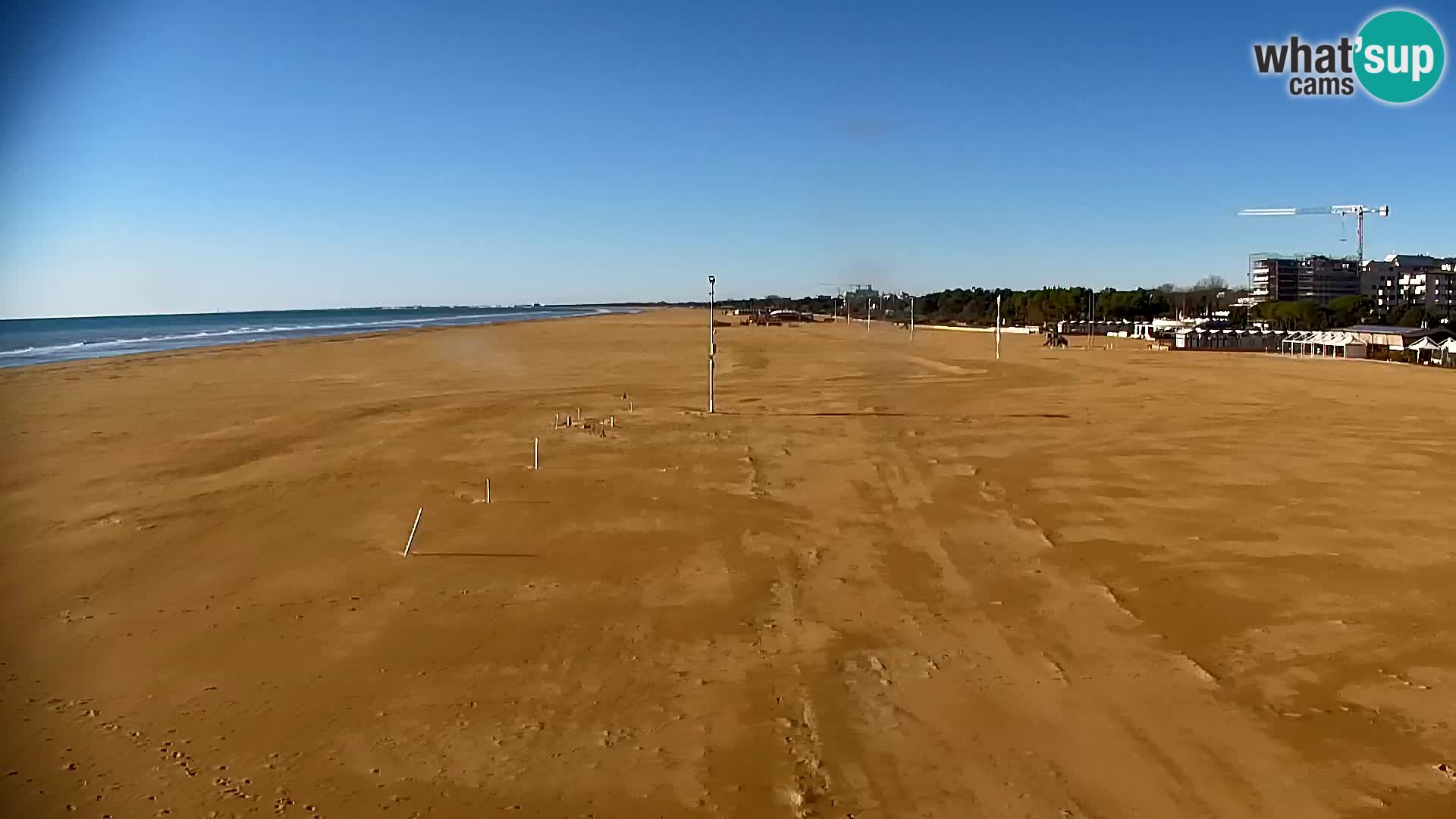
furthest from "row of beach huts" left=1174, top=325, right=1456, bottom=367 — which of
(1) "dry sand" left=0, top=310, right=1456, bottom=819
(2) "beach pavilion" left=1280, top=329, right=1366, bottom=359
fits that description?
(1) "dry sand" left=0, top=310, right=1456, bottom=819

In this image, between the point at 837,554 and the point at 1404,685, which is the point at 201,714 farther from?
the point at 1404,685

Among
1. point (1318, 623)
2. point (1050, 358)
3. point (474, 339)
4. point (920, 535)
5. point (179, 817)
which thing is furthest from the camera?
point (474, 339)

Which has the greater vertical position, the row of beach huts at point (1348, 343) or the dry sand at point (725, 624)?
the row of beach huts at point (1348, 343)

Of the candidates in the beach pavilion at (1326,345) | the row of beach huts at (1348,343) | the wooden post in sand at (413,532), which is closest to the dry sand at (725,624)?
the wooden post in sand at (413,532)

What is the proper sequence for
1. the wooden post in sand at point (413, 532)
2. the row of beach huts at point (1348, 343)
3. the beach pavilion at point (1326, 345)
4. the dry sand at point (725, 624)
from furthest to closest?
1. the beach pavilion at point (1326, 345)
2. the row of beach huts at point (1348, 343)
3. the wooden post in sand at point (413, 532)
4. the dry sand at point (725, 624)

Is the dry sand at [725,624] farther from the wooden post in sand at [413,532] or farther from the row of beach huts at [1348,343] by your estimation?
the row of beach huts at [1348,343]

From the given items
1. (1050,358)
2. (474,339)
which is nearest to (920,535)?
(1050,358)

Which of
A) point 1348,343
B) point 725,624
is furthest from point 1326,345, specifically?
point 725,624

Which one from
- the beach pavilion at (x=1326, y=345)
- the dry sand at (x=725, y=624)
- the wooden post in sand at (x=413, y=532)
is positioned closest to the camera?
the dry sand at (x=725, y=624)
